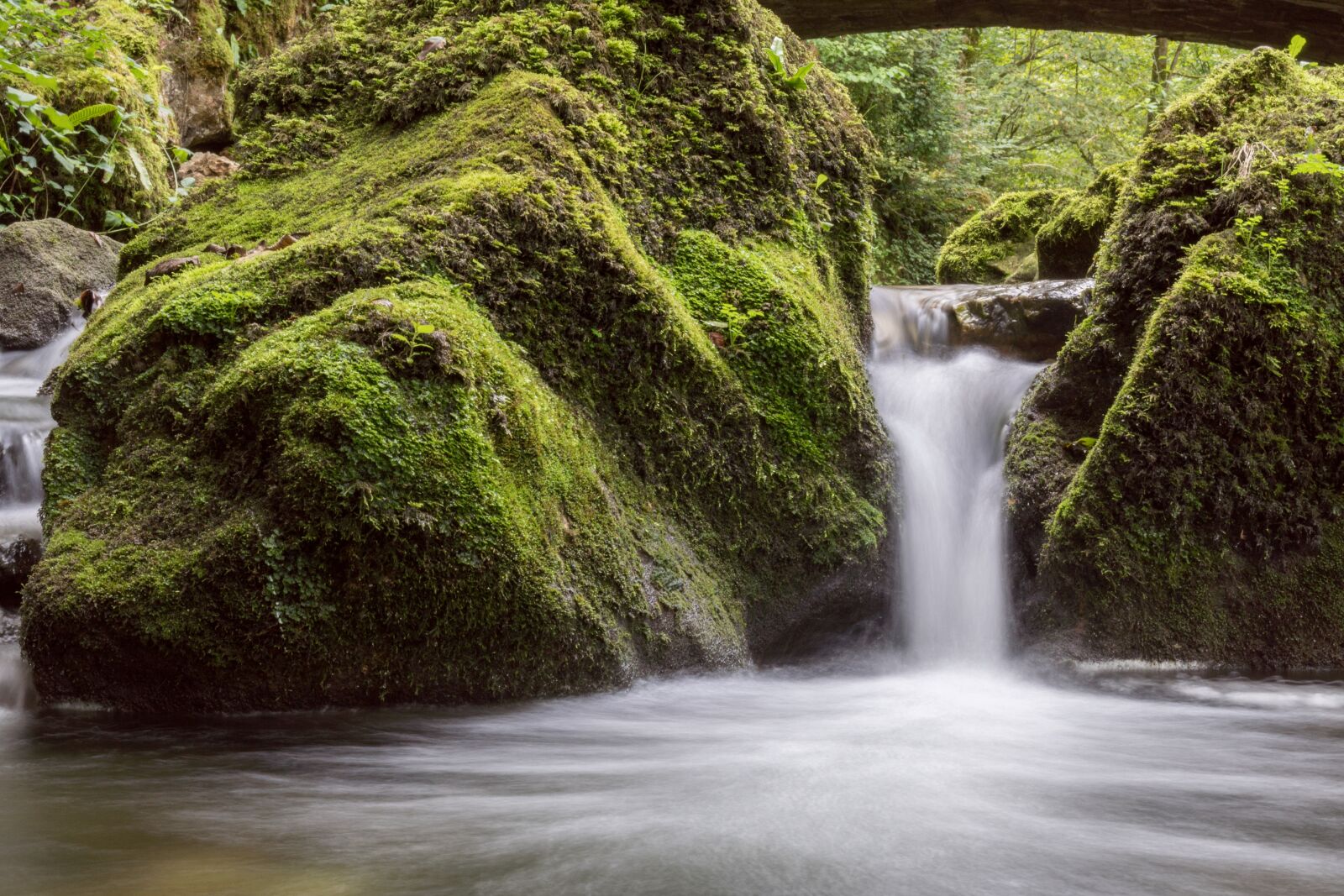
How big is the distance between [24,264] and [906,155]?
12.8m

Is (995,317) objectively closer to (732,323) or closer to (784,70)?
(784,70)

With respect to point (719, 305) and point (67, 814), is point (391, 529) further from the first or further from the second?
point (719, 305)

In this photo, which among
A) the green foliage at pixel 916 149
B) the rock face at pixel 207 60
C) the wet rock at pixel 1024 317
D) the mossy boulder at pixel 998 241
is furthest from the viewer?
the green foliage at pixel 916 149

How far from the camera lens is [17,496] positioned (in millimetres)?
5078

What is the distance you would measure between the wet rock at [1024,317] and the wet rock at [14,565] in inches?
229

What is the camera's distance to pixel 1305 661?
507 cm

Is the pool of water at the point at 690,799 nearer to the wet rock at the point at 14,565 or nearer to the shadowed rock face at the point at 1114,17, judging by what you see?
the wet rock at the point at 14,565

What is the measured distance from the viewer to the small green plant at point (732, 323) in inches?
203

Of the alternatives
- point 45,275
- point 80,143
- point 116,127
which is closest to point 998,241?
point 116,127

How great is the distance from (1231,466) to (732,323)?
2.50 meters

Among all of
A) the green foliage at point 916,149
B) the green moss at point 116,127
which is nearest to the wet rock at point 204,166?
the green moss at point 116,127

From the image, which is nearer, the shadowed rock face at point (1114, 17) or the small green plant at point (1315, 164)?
the small green plant at point (1315, 164)

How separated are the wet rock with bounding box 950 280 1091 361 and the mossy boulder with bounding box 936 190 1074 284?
3.15m

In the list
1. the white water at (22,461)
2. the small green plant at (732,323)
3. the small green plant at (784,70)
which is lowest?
the white water at (22,461)
